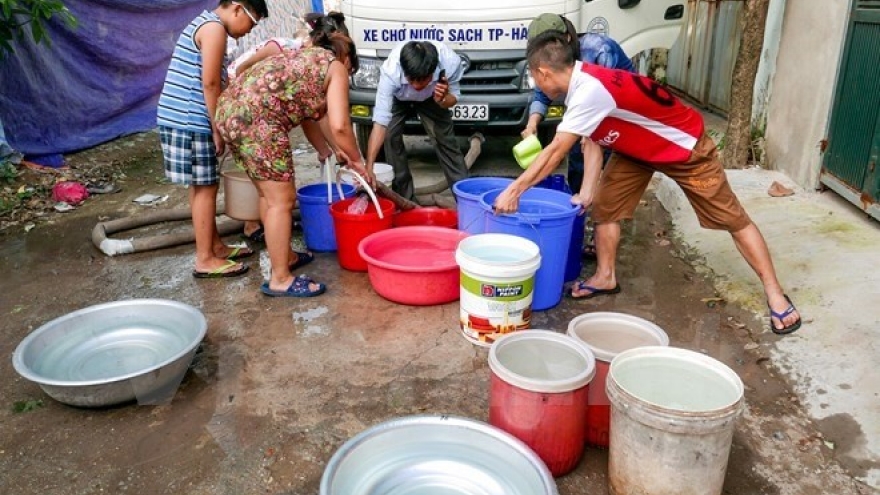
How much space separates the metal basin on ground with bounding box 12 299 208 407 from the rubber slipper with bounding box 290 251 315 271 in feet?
3.88

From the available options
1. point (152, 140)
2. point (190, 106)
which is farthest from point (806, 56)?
point (152, 140)

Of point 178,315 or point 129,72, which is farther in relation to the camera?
point 129,72

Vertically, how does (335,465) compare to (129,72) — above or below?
below

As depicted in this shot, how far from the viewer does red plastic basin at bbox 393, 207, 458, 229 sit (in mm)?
4328

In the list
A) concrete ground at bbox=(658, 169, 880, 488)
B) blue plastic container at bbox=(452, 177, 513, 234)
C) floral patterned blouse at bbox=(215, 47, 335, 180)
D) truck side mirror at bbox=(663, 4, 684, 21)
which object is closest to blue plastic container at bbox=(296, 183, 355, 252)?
floral patterned blouse at bbox=(215, 47, 335, 180)

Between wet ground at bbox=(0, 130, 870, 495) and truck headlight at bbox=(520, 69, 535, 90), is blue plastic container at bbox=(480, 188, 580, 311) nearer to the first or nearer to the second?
wet ground at bbox=(0, 130, 870, 495)

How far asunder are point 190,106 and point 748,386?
3240 mm

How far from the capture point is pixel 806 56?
4824 mm

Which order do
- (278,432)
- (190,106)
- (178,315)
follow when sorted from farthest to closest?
1. (190,106)
2. (178,315)
3. (278,432)

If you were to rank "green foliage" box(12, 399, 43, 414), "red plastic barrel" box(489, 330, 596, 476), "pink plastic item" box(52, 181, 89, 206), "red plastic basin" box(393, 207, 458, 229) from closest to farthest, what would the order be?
1. "red plastic barrel" box(489, 330, 596, 476)
2. "green foliage" box(12, 399, 43, 414)
3. "red plastic basin" box(393, 207, 458, 229)
4. "pink plastic item" box(52, 181, 89, 206)

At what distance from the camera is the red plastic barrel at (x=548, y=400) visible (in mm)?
2242

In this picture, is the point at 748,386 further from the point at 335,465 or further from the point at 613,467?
the point at 335,465

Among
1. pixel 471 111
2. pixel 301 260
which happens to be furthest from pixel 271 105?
pixel 471 111

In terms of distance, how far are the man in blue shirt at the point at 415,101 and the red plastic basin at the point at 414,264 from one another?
22.9 inches
